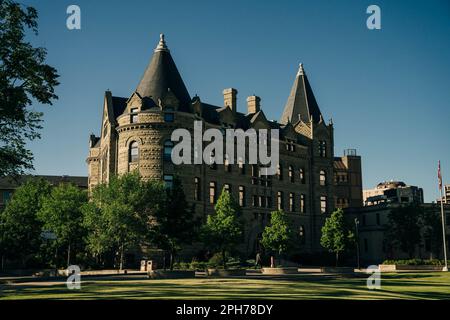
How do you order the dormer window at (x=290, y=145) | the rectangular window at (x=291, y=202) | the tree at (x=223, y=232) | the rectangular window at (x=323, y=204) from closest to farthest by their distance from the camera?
the tree at (x=223, y=232) < the rectangular window at (x=291, y=202) < the dormer window at (x=290, y=145) < the rectangular window at (x=323, y=204)

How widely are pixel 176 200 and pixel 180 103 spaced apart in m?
18.6

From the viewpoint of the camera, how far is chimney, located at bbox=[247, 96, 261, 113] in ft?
227

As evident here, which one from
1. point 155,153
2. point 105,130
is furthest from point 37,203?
point 155,153

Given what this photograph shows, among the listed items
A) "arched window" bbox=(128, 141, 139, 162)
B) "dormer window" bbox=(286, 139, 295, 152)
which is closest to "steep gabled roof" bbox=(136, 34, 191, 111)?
"arched window" bbox=(128, 141, 139, 162)

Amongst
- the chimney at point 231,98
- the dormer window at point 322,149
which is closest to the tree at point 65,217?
the chimney at point 231,98

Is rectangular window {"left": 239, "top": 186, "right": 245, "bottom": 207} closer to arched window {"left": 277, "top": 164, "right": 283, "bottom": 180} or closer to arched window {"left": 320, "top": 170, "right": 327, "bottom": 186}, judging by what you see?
arched window {"left": 277, "top": 164, "right": 283, "bottom": 180}

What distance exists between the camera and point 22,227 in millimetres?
55000

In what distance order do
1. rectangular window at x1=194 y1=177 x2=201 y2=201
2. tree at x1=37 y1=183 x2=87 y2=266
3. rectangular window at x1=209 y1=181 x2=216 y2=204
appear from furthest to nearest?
rectangular window at x1=209 y1=181 x2=216 y2=204, rectangular window at x1=194 y1=177 x2=201 y2=201, tree at x1=37 y1=183 x2=87 y2=266

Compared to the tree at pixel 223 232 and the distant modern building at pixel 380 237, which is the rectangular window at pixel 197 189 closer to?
the tree at pixel 223 232

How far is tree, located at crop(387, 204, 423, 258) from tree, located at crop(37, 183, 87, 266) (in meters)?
39.0

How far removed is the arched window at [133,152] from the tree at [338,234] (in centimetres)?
2110

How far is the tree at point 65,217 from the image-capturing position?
48.9 meters

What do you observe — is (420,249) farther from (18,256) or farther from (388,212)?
(18,256)
